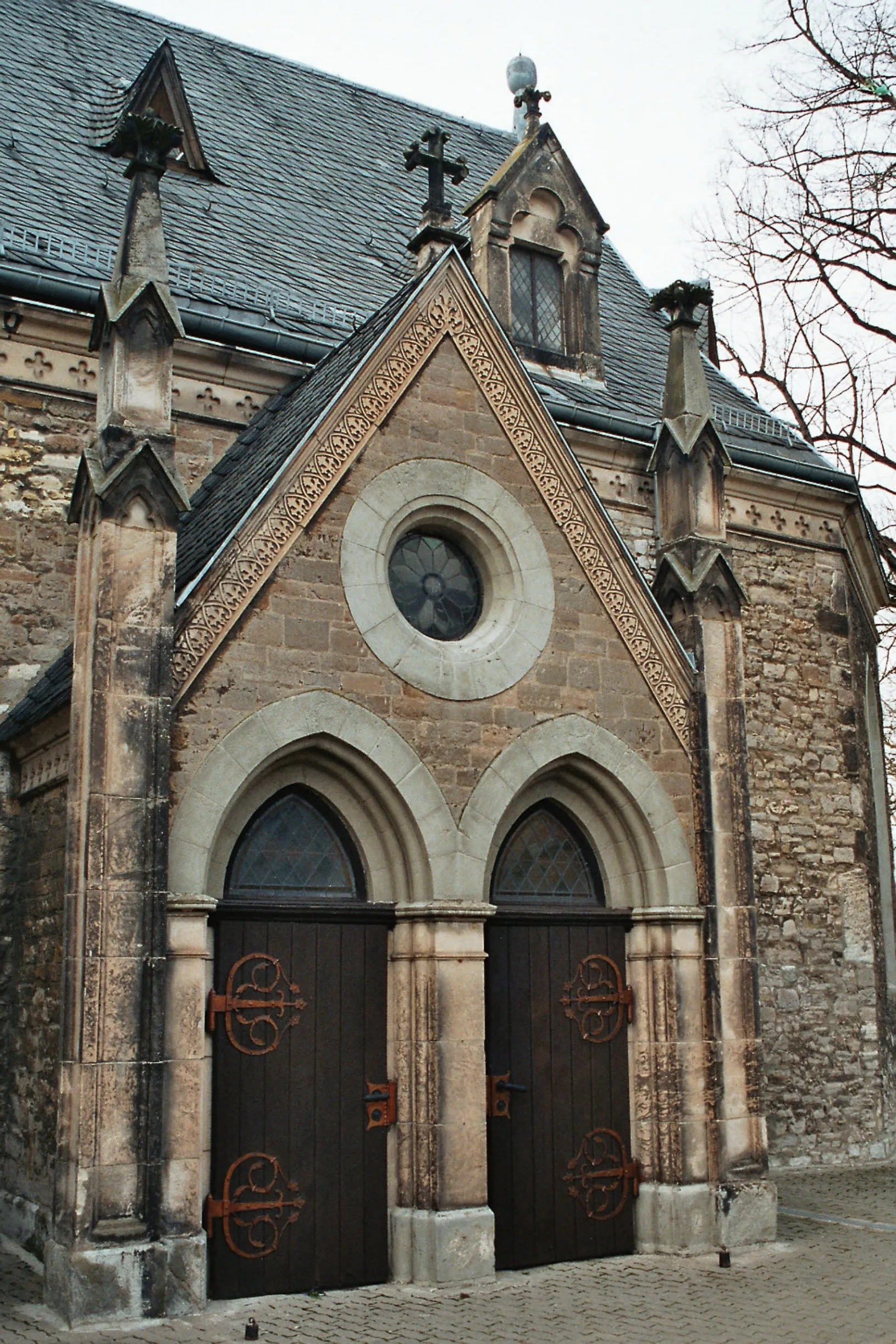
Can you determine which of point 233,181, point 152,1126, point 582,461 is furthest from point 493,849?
point 233,181

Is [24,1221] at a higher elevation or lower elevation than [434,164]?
lower

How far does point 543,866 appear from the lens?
9422mm

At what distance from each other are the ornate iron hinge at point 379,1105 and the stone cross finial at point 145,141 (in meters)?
5.72

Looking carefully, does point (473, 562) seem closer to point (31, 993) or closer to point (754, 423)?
→ point (31, 993)

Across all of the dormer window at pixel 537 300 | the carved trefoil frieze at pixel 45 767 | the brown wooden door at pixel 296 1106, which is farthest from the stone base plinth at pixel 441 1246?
the dormer window at pixel 537 300

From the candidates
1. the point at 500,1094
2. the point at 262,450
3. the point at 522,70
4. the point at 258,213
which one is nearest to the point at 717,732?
the point at 500,1094

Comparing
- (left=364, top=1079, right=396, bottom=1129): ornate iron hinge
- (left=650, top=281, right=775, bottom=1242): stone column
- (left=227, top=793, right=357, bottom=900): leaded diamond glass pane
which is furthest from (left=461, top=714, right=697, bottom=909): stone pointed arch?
(left=364, top=1079, right=396, bottom=1129): ornate iron hinge

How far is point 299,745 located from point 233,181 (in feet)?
26.5

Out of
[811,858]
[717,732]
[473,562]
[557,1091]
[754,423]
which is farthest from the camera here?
[754,423]

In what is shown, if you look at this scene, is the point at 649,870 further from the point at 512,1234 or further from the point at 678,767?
the point at 512,1234

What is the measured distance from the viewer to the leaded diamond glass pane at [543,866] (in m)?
9.23

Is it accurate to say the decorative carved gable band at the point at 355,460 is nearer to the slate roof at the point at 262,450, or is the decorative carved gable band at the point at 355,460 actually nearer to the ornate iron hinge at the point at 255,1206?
the slate roof at the point at 262,450

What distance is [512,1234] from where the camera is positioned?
856 centimetres

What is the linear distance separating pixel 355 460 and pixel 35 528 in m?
3.08
